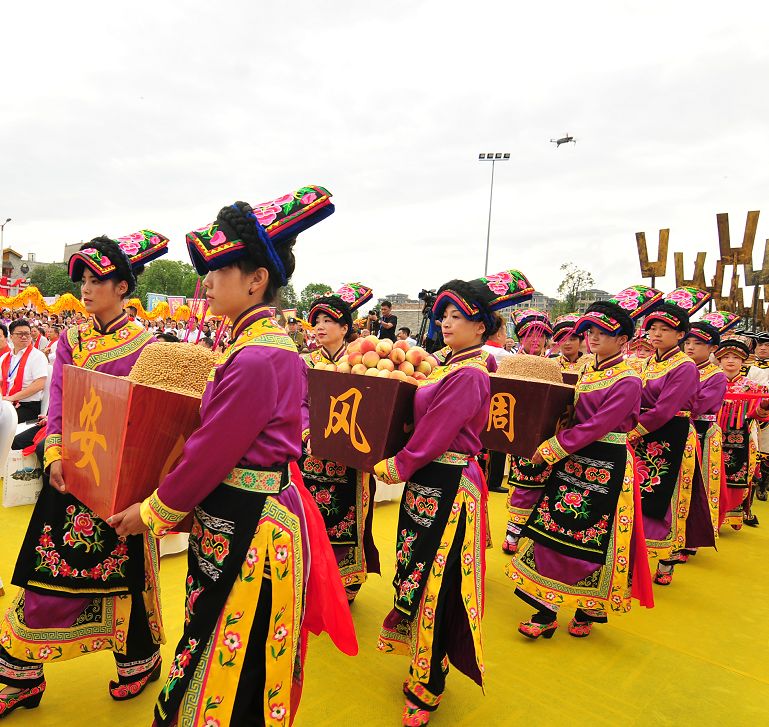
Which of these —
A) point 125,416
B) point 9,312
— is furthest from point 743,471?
point 9,312

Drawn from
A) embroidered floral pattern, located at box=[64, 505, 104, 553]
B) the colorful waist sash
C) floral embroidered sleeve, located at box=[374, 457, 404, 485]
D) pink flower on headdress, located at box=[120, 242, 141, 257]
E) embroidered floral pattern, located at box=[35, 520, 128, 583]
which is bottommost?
embroidered floral pattern, located at box=[35, 520, 128, 583]

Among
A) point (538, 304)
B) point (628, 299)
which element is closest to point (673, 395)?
point (628, 299)

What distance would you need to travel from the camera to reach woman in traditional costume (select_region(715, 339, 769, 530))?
18.2ft

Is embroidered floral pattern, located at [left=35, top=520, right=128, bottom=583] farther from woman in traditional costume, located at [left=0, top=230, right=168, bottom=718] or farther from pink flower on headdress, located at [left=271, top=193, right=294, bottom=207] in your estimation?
pink flower on headdress, located at [left=271, top=193, right=294, bottom=207]

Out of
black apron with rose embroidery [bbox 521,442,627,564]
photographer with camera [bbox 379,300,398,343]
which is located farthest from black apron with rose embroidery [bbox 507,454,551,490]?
photographer with camera [bbox 379,300,398,343]

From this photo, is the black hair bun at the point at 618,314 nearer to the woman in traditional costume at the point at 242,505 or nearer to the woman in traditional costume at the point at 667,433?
the woman in traditional costume at the point at 667,433

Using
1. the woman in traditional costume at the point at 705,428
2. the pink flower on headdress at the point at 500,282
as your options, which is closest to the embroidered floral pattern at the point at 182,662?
the pink flower on headdress at the point at 500,282

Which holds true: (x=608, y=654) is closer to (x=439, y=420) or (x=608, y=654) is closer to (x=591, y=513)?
(x=591, y=513)

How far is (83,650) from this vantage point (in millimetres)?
2322

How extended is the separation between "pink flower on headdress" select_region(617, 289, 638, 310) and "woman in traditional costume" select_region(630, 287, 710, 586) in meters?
0.54

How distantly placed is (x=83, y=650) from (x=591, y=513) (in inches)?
103

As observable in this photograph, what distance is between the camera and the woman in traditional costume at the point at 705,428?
4.59 m

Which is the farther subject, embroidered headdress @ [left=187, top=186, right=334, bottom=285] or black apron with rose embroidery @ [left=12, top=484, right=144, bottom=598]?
black apron with rose embroidery @ [left=12, top=484, right=144, bottom=598]

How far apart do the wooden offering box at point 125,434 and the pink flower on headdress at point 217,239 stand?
1.44ft
